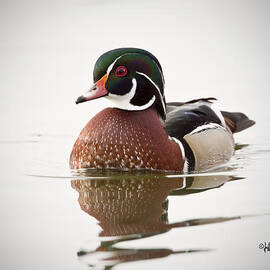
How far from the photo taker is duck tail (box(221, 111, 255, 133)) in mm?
6949

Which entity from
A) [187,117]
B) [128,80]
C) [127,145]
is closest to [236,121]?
[187,117]

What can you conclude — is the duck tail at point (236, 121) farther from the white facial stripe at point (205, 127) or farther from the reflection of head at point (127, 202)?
the reflection of head at point (127, 202)

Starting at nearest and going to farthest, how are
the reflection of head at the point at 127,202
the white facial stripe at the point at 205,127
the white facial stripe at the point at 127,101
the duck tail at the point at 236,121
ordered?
the reflection of head at the point at 127,202, the white facial stripe at the point at 127,101, the white facial stripe at the point at 205,127, the duck tail at the point at 236,121

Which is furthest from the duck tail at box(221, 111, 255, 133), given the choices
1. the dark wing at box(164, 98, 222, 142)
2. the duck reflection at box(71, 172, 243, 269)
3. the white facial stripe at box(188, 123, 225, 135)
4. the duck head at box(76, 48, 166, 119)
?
the duck reflection at box(71, 172, 243, 269)

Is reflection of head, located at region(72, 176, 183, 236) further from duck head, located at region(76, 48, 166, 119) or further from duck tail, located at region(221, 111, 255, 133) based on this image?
duck tail, located at region(221, 111, 255, 133)

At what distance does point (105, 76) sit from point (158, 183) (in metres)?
1.18

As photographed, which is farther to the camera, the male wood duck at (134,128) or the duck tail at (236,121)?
the duck tail at (236,121)

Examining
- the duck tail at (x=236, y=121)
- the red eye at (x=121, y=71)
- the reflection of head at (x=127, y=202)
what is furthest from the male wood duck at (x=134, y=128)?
the duck tail at (x=236, y=121)

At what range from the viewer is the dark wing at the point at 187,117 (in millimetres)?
5305

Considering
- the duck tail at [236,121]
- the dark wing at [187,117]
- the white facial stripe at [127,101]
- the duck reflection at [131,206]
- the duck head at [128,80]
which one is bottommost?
the duck reflection at [131,206]

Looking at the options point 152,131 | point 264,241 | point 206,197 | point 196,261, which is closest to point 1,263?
point 196,261

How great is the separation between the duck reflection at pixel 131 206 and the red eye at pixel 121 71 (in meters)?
0.95

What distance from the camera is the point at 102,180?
15.3ft

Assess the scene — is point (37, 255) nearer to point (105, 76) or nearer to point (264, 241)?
point (264, 241)
